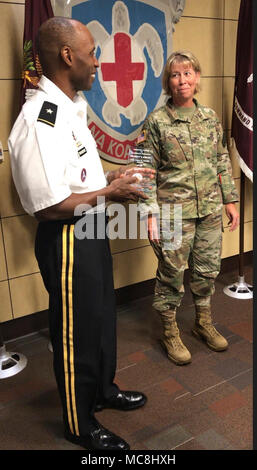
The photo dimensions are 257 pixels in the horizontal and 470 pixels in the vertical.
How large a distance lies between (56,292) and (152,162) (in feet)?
2.85

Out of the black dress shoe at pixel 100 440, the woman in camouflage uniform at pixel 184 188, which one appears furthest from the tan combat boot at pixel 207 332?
the black dress shoe at pixel 100 440

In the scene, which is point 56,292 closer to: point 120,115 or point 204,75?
point 120,115

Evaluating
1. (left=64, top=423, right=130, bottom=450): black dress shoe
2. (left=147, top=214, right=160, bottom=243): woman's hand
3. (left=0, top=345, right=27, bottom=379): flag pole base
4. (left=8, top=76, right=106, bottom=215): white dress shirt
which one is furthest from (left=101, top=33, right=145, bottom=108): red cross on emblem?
(left=64, top=423, right=130, bottom=450): black dress shoe

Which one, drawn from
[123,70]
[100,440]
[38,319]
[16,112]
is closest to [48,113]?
[16,112]

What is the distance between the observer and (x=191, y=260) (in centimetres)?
210

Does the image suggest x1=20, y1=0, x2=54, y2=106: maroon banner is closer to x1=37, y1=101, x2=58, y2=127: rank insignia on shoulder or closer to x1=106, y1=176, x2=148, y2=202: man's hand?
x1=37, y1=101, x2=58, y2=127: rank insignia on shoulder

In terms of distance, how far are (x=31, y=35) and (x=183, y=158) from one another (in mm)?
928

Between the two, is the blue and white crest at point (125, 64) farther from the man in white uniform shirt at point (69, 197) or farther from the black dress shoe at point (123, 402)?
the black dress shoe at point (123, 402)

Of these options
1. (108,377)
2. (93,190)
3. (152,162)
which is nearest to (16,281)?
(108,377)

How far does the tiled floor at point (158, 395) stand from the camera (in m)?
1.53

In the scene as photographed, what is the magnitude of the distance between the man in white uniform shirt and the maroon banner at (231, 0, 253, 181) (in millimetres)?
1359

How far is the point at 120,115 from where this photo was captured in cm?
232

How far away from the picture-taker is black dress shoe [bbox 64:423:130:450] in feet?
4.69

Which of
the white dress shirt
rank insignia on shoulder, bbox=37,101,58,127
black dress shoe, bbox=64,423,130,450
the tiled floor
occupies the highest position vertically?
rank insignia on shoulder, bbox=37,101,58,127
